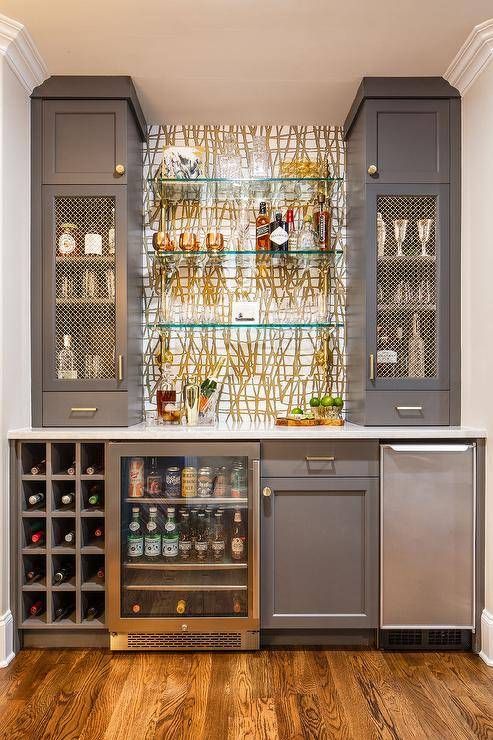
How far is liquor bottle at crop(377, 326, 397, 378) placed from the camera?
2.76 metres

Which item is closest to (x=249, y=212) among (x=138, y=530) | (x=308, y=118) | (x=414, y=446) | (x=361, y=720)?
(x=308, y=118)

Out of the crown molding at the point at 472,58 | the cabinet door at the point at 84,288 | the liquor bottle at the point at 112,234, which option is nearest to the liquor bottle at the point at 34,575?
the cabinet door at the point at 84,288

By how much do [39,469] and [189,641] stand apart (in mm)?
1030

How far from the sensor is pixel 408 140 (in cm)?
275

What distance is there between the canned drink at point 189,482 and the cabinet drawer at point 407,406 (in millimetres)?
877

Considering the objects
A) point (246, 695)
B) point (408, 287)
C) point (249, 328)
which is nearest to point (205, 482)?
point (246, 695)

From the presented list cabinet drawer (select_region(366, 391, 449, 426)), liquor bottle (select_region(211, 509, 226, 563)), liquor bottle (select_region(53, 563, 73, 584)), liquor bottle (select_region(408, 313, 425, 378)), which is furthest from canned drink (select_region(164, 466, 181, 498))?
liquor bottle (select_region(408, 313, 425, 378))

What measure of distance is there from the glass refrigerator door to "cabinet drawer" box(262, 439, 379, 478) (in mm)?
118

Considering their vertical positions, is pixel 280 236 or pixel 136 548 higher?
pixel 280 236

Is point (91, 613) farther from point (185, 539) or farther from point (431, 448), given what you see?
point (431, 448)

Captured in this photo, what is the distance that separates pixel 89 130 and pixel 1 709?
2.48 m

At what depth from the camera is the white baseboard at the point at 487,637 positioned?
7.94 ft

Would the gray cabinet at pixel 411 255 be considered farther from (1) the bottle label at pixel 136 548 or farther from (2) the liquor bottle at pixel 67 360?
(2) the liquor bottle at pixel 67 360

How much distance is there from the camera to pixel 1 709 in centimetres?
205
